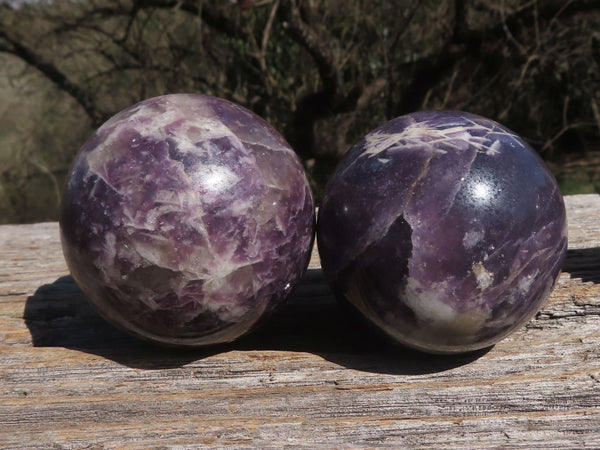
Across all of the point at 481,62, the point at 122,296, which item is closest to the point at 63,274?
the point at 122,296

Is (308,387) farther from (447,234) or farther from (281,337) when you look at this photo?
(447,234)

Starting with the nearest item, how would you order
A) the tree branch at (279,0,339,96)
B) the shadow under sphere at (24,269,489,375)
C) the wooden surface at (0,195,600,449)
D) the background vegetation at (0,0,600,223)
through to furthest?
1. the wooden surface at (0,195,600,449)
2. the shadow under sphere at (24,269,489,375)
3. the tree branch at (279,0,339,96)
4. the background vegetation at (0,0,600,223)

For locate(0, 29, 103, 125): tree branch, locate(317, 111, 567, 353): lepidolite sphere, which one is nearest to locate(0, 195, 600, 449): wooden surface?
locate(317, 111, 567, 353): lepidolite sphere

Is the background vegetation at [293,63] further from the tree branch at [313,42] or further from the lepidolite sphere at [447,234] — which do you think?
the lepidolite sphere at [447,234]

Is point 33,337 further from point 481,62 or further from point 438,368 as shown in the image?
point 481,62

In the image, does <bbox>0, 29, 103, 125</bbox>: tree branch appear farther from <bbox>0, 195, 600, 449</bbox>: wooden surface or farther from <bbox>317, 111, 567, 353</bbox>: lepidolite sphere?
<bbox>317, 111, 567, 353</bbox>: lepidolite sphere

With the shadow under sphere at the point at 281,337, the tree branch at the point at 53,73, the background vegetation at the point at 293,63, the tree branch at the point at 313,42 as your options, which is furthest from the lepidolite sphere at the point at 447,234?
the tree branch at the point at 53,73

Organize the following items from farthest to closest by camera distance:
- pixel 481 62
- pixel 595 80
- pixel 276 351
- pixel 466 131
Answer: pixel 595 80, pixel 481 62, pixel 276 351, pixel 466 131
